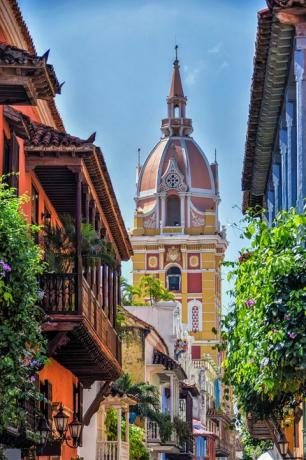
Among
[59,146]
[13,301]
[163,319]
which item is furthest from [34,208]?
[163,319]

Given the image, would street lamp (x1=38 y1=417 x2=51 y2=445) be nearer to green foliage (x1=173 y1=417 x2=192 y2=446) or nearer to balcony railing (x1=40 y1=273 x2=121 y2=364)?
balcony railing (x1=40 y1=273 x2=121 y2=364)

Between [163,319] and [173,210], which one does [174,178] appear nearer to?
[173,210]

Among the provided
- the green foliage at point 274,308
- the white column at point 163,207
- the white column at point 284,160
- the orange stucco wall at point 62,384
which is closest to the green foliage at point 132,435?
the orange stucco wall at point 62,384

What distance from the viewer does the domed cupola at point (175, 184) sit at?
11044 centimetres

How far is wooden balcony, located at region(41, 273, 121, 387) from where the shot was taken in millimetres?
20875

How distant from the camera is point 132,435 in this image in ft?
137

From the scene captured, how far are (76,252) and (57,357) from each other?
4.57 metres

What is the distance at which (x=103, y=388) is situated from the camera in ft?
104

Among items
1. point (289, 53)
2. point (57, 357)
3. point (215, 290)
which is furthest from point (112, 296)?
point (215, 290)

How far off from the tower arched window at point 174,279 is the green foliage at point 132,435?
63.3m

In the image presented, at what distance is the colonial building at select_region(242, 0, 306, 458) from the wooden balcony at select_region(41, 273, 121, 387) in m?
3.32

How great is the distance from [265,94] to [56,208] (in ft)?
18.9

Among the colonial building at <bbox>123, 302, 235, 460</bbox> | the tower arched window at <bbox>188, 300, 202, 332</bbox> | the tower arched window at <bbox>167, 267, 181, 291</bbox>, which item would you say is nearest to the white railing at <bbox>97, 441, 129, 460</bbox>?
the colonial building at <bbox>123, 302, 235, 460</bbox>

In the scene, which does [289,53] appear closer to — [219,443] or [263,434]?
[263,434]
